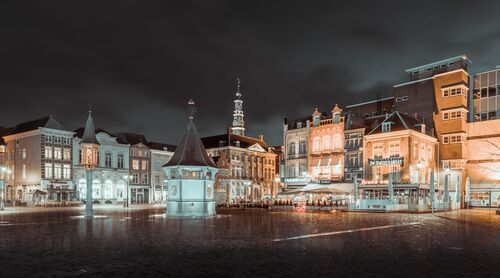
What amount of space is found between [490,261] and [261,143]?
87134mm

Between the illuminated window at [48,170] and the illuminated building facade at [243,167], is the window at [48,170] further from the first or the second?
the illuminated building facade at [243,167]

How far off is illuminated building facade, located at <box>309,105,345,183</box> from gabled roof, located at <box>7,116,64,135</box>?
41.7 metres

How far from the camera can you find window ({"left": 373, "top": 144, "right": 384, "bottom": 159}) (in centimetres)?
5687

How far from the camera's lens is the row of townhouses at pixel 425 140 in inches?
2170

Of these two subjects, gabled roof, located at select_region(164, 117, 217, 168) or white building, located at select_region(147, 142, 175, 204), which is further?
white building, located at select_region(147, 142, 175, 204)

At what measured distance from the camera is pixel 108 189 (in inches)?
3115

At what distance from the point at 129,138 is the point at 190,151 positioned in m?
54.2

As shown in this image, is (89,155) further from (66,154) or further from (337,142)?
(66,154)

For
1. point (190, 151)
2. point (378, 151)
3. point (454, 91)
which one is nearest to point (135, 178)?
point (378, 151)

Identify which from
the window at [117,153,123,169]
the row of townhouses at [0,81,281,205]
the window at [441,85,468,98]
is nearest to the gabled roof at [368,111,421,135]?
the window at [441,85,468,98]

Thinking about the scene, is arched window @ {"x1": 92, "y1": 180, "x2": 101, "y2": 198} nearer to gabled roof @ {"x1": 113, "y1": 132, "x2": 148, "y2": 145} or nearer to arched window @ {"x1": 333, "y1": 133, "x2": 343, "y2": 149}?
gabled roof @ {"x1": 113, "y1": 132, "x2": 148, "y2": 145}

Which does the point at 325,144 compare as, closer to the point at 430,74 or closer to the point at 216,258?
the point at 430,74

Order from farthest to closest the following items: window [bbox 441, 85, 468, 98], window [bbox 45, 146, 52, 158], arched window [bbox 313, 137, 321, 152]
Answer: window [bbox 45, 146, 52, 158] < arched window [bbox 313, 137, 321, 152] < window [bbox 441, 85, 468, 98]

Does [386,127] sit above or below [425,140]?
above
